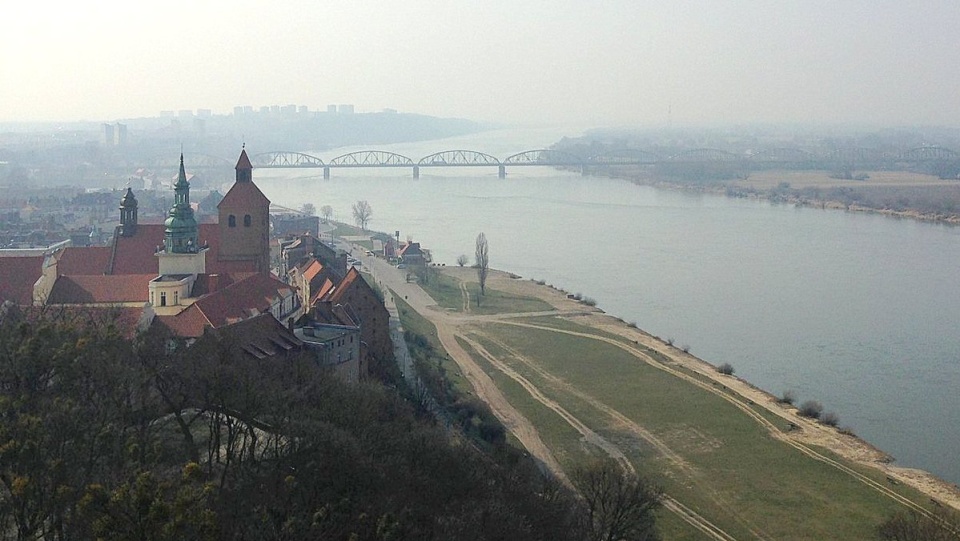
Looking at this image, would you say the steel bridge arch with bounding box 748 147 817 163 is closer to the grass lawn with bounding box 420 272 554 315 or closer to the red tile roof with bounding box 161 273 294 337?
the grass lawn with bounding box 420 272 554 315

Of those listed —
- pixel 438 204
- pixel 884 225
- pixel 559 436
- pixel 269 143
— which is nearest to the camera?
pixel 559 436

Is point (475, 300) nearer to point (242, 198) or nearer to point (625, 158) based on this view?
point (242, 198)

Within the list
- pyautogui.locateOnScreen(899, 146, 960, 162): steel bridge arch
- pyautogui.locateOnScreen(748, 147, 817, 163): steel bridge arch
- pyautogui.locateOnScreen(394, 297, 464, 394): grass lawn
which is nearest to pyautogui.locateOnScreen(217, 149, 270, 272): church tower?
pyautogui.locateOnScreen(394, 297, 464, 394): grass lawn

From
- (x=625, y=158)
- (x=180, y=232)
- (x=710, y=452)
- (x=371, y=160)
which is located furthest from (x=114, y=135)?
(x=710, y=452)

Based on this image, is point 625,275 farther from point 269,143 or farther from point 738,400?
point 269,143

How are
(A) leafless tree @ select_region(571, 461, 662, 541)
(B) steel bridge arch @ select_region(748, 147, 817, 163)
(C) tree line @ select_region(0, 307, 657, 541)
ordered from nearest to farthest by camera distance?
(C) tree line @ select_region(0, 307, 657, 541)
(A) leafless tree @ select_region(571, 461, 662, 541)
(B) steel bridge arch @ select_region(748, 147, 817, 163)

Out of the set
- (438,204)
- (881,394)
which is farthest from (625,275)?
(438,204)

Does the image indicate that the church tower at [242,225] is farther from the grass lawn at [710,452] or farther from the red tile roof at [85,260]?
the grass lawn at [710,452]
